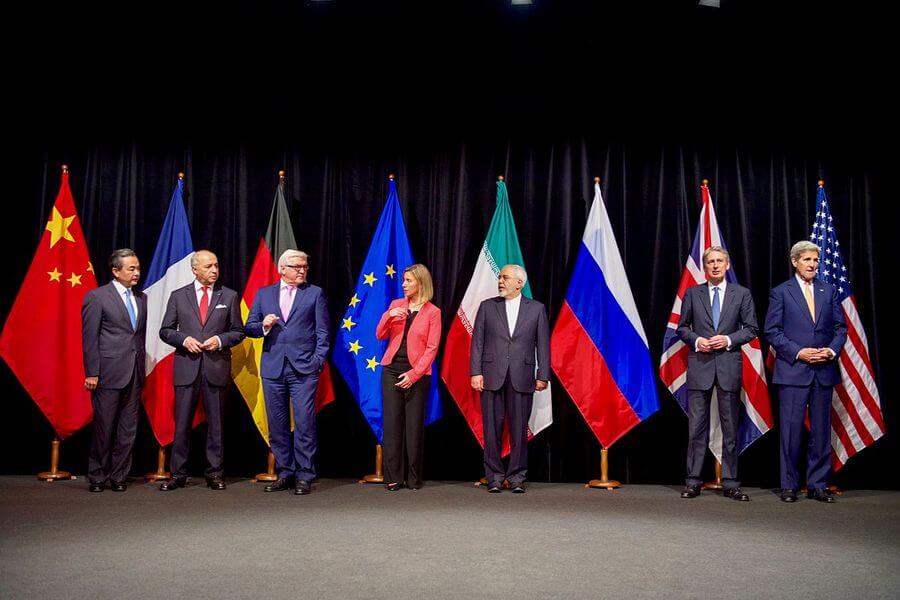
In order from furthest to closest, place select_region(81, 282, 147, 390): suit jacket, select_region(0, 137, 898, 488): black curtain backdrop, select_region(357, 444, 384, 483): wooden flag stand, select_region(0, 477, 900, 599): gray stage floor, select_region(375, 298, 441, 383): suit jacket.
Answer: select_region(0, 137, 898, 488): black curtain backdrop, select_region(357, 444, 384, 483): wooden flag stand, select_region(375, 298, 441, 383): suit jacket, select_region(81, 282, 147, 390): suit jacket, select_region(0, 477, 900, 599): gray stage floor

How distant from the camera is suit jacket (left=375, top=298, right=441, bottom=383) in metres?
6.09

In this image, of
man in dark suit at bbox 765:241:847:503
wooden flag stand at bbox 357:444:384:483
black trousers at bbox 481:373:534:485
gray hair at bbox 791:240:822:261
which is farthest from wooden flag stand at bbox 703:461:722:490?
wooden flag stand at bbox 357:444:384:483

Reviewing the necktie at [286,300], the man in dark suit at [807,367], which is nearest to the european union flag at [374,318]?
the necktie at [286,300]

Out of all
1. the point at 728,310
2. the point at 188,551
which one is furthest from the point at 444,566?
the point at 728,310

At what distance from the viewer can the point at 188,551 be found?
3787mm

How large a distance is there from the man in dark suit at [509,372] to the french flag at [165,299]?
2.10 m

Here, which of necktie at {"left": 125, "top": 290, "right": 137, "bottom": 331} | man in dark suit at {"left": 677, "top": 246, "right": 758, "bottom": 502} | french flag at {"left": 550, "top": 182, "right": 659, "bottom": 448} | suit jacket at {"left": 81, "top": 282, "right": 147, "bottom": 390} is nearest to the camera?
man in dark suit at {"left": 677, "top": 246, "right": 758, "bottom": 502}

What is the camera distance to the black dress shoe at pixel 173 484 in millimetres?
5761

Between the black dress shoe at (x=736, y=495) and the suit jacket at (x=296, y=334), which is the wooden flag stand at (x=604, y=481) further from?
the suit jacket at (x=296, y=334)

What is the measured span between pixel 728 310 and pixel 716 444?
101 centimetres

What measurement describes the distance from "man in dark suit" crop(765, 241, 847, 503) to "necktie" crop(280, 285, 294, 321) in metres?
3.25

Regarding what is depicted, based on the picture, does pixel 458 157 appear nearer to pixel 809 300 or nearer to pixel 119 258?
pixel 119 258

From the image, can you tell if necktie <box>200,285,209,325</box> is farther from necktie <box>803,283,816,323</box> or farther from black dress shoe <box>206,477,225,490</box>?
necktie <box>803,283,816,323</box>

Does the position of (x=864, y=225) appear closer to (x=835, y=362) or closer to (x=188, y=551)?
(x=835, y=362)
